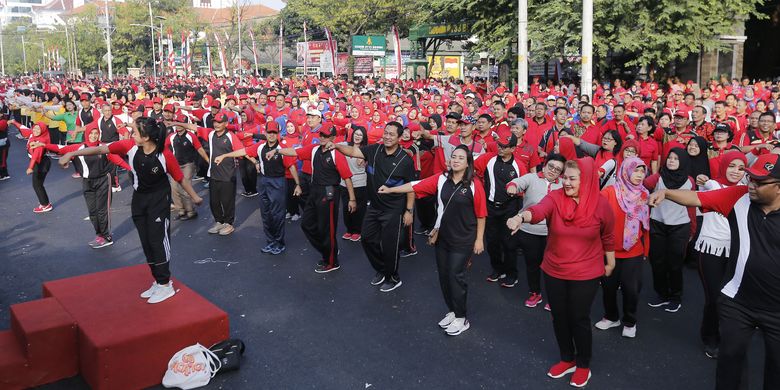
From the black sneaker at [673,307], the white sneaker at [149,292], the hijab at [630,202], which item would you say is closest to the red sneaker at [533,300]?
the black sneaker at [673,307]

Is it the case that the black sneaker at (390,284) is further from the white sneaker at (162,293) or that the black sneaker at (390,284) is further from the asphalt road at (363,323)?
the white sneaker at (162,293)

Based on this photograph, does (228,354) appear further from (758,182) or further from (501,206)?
(758,182)

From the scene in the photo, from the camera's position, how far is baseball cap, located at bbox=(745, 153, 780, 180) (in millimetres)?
3545

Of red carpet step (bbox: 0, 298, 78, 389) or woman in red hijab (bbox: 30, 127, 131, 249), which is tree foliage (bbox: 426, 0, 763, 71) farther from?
red carpet step (bbox: 0, 298, 78, 389)

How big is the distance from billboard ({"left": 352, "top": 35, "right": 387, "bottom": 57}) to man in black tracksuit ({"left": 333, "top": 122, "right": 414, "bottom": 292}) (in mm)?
34157

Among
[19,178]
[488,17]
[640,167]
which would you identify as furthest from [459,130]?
[488,17]

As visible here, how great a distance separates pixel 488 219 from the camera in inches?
288

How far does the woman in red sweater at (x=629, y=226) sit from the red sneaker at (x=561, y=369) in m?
1.00

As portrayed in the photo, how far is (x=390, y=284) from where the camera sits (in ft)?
23.7

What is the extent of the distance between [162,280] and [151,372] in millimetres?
1105

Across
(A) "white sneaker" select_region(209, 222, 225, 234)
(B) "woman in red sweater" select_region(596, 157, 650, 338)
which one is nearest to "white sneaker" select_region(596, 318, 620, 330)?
(B) "woman in red sweater" select_region(596, 157, 650, 338)

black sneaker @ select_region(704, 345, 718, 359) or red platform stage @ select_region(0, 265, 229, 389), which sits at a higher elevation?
red platform stage @ select_region(0, 265, 229, 389)

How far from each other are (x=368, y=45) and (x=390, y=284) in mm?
34755

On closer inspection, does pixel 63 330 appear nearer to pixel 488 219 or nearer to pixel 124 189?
pixel 488 219
